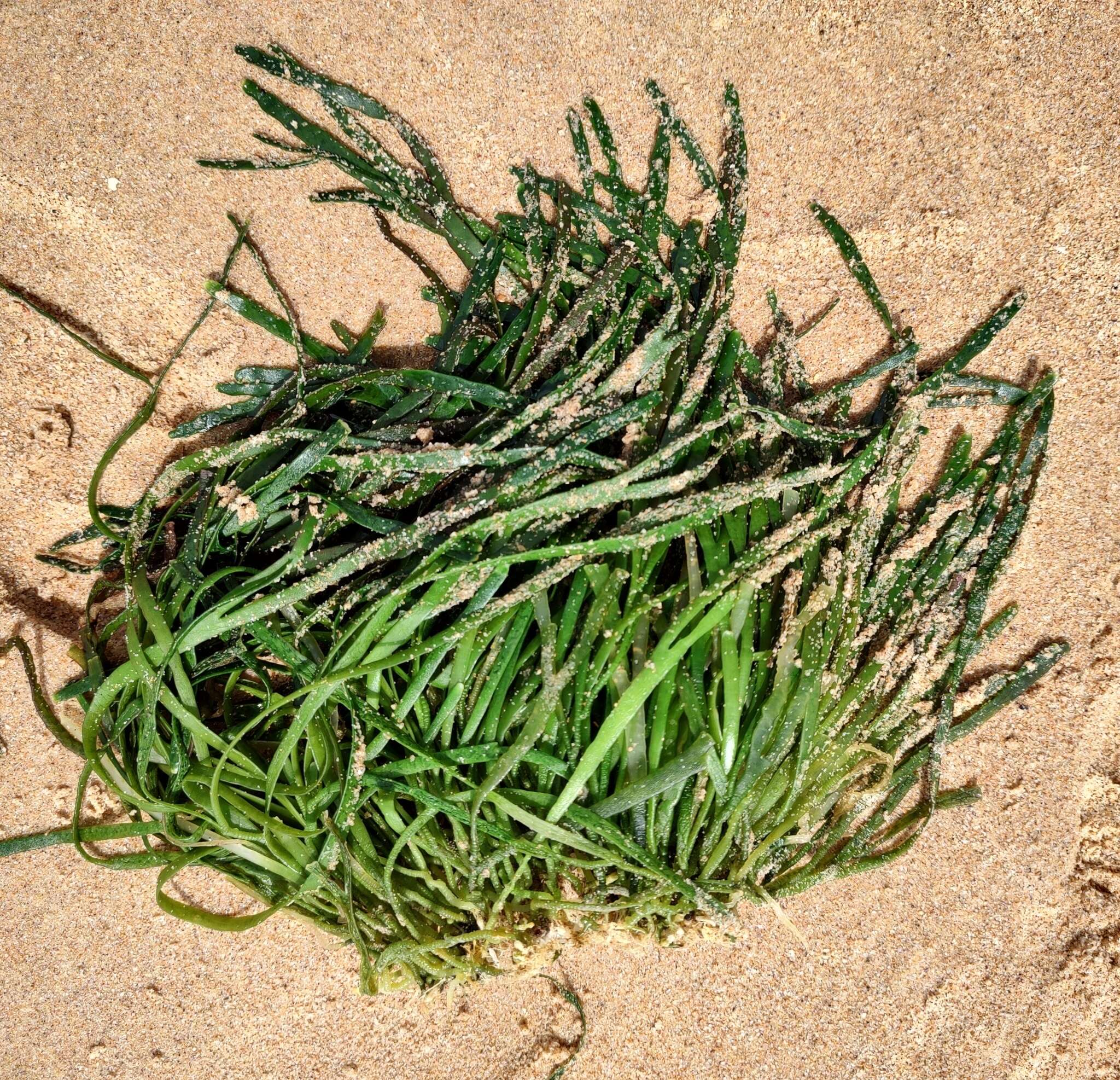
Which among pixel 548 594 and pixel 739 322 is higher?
pixel 739 322

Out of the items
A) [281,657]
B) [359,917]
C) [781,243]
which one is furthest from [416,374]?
[359,917]

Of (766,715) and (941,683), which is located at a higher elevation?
(941,683)

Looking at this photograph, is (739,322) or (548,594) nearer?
(548,594)

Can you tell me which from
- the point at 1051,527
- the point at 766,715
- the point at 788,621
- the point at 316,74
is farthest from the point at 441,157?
the point at 1051,527

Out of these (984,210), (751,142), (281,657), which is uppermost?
(984,210)

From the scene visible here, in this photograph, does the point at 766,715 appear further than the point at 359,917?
No

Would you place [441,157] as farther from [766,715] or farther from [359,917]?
[359,917]
